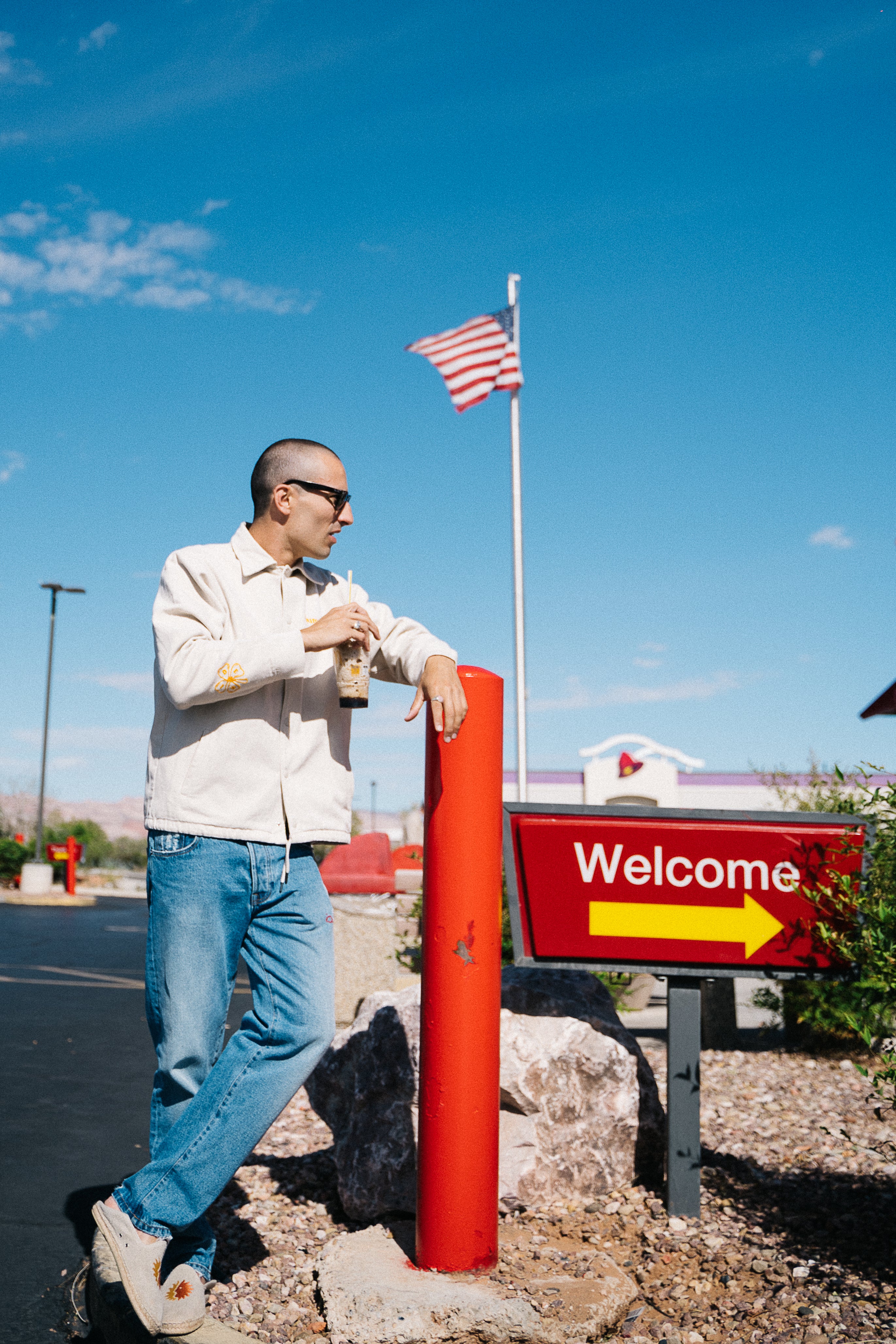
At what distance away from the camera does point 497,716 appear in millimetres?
2877

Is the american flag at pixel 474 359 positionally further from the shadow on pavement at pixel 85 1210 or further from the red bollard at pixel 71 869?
the red bollard at pixel 71 869

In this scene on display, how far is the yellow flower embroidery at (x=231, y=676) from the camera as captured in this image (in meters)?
2.53

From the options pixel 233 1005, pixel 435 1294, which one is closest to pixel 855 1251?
pixel 435 1294

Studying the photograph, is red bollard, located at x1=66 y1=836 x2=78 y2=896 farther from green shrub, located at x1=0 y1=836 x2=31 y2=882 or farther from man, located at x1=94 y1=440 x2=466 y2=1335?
man, located at x1=94 y1=440 x2=466 y2=1335

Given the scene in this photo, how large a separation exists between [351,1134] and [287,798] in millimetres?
1507

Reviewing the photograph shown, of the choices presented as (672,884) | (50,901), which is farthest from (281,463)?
(50,901)

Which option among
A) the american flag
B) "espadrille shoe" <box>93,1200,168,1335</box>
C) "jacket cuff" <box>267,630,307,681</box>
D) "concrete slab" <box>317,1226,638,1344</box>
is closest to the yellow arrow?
"concrete slab" <box>317,1226,638,1344</box>

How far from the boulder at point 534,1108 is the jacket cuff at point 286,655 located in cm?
156

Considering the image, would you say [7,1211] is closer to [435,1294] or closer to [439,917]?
[435,1294]

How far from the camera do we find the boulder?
3.43m

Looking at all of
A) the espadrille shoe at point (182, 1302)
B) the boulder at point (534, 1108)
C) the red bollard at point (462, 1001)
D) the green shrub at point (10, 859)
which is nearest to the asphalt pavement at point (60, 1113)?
the espadrille shoe at point (182, 1302)

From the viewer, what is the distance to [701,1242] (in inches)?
126

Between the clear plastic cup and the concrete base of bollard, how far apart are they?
1.56 m

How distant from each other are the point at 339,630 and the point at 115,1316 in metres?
1.84
